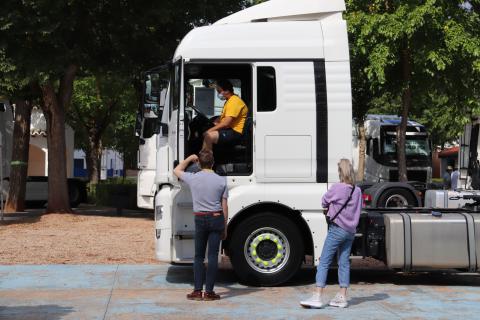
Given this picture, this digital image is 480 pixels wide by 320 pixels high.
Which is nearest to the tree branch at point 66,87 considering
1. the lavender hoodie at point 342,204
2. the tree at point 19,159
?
the tree at point 19,159

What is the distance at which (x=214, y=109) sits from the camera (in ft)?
33.8

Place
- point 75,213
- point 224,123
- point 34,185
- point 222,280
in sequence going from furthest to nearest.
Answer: point 34,185 < point 75,213 < point 222,280 < point 224,123

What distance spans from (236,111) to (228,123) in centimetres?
18

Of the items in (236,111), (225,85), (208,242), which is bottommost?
(208,242)

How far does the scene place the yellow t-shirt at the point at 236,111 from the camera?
9742 millimetres

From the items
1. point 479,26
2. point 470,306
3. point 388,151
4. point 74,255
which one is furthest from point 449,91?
point 470,306

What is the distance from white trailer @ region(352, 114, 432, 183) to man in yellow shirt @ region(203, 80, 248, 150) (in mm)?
17155

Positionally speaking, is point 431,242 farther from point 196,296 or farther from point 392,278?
point 196,296

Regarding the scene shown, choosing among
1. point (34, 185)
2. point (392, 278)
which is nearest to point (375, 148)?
point (34, 185)

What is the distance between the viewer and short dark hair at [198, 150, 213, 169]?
9.10 m

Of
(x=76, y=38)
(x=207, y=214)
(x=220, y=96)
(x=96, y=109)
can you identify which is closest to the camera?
(x=207, y=214)

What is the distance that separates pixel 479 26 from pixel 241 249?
14.6 metres

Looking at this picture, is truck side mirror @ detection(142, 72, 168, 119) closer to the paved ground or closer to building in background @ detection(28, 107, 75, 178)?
the paved ground

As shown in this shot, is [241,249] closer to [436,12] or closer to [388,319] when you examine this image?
[388,319]
